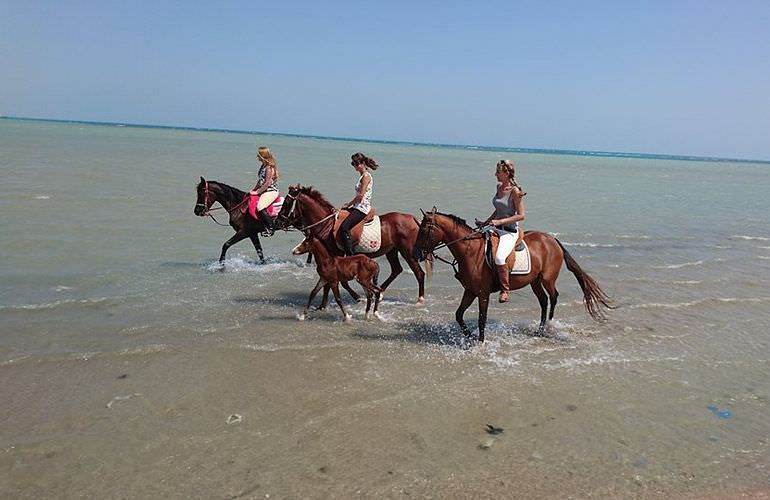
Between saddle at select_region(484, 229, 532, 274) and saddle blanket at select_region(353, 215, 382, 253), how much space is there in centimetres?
269

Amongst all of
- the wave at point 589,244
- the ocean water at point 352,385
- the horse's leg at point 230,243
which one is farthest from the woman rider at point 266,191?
the wave at point 589,244

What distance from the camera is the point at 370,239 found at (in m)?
10.2

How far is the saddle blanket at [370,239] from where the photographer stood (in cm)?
1014

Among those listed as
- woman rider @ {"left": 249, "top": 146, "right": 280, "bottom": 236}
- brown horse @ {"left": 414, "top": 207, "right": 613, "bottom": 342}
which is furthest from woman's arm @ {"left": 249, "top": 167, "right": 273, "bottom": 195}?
brown horse @ {"left": 414, "top": 207, "right": 613, "bottom": 342}

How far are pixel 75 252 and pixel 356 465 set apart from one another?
401 inches

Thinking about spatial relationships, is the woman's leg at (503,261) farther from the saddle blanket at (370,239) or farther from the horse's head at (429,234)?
the saddle blanket at (370,239)

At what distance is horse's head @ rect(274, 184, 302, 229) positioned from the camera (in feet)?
33.6

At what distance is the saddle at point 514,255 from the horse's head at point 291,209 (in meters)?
3.83

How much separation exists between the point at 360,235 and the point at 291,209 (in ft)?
4.55

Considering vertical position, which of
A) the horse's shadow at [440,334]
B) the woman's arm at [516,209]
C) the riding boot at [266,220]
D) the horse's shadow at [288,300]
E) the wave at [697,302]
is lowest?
the horse's shadow at [288,300]

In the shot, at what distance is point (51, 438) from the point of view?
521 cm

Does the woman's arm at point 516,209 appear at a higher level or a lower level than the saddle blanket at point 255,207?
higher

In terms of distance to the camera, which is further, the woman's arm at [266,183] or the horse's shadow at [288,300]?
the woman's arm at [266,183]

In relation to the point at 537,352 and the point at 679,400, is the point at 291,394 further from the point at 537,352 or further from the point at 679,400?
the point at 679,400
